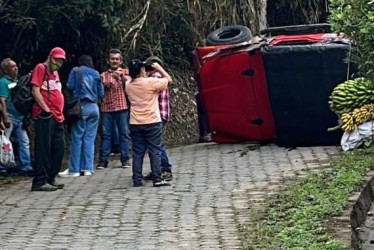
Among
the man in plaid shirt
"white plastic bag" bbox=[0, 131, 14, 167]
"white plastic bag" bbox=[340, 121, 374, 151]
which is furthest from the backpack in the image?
"white plastic bag" bbox=[340, 121, 374, 151]

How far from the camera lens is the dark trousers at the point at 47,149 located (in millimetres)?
10422

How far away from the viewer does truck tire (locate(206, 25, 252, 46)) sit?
45.8ft

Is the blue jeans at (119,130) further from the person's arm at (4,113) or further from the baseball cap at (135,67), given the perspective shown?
the baseball cap at (135,67)

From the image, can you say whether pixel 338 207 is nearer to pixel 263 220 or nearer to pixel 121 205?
pixel 263 220

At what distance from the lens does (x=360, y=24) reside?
659cm

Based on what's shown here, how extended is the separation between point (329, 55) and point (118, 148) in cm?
329

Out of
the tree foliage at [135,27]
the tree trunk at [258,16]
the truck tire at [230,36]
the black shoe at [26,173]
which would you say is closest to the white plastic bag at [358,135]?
Result: the truck tire at [230,36]

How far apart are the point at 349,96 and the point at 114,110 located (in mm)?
2979

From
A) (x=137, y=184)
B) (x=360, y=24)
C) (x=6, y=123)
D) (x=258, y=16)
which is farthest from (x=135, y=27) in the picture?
(x=360, y=24)

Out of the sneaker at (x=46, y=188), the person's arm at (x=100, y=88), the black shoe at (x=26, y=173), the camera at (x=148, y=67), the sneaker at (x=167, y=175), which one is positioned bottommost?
the black shoe at (x=26, y=173)

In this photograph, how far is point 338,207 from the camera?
28.0 feet

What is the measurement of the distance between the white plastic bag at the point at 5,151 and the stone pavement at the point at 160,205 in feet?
1.22

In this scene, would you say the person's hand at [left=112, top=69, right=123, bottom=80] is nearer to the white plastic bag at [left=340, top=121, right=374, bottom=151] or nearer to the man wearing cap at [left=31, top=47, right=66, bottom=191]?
the man wearing cap at [left=31, top=47, right=66, bottom=191]

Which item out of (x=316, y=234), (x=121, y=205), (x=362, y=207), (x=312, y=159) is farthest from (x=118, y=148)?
(x=316, y=234)
